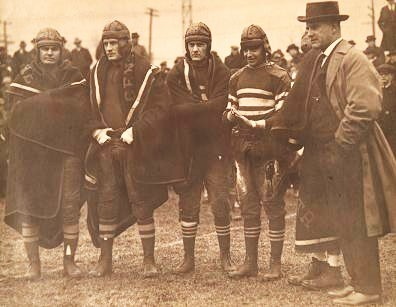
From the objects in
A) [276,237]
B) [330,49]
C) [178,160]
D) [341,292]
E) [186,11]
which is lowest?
[341,292]

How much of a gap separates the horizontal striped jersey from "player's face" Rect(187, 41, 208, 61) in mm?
451

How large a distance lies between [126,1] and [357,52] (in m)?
2.74

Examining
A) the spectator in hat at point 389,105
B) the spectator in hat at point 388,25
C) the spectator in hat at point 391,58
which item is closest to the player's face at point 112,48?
the spectator in hat at point 389,105

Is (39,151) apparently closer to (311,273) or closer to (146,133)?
(146,133)

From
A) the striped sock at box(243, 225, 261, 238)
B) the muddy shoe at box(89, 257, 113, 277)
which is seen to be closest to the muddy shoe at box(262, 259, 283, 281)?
the striped sock at box(243, 225, 261, 238)

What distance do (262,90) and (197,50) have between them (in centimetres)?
75

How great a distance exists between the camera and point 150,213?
21.7ft

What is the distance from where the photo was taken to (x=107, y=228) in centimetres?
664

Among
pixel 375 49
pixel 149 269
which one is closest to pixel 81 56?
pixel 375 49

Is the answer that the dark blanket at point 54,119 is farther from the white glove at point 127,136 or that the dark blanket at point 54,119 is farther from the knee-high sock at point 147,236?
the knee-high sock at point 147,236

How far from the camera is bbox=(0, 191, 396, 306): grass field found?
18.4ft

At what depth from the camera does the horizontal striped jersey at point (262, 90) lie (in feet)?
20.5

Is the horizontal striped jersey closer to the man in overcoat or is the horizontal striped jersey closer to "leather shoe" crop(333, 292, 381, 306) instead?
the man in overcoat

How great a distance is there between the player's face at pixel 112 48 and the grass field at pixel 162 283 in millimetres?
2091
